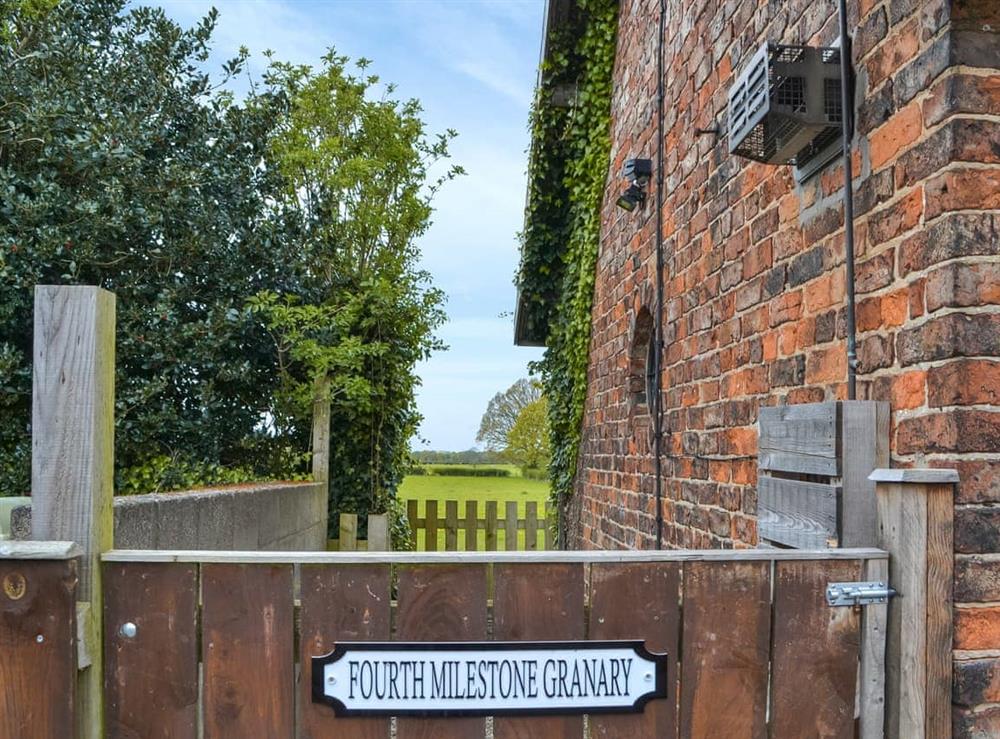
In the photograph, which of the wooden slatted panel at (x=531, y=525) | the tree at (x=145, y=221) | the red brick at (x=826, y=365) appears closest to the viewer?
the red brick at (x=826, y=365)

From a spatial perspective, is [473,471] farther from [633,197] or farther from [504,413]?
[633,197]

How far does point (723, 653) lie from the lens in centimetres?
176

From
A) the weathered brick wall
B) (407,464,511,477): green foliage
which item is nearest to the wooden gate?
the weathered brick wall

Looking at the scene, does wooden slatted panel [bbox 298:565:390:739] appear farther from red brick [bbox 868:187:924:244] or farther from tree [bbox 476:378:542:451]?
tree [bbox 476:378:542:451]

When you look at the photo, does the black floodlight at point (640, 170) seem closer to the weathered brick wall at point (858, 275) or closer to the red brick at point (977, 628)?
the weathered brick wall at point (858, 275)

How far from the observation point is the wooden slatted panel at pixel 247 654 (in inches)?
66.6

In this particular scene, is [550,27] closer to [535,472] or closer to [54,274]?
[54,274]

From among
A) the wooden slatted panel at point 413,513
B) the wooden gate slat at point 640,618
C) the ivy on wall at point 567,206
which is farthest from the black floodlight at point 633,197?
the wooden slatted panel at point 413,513

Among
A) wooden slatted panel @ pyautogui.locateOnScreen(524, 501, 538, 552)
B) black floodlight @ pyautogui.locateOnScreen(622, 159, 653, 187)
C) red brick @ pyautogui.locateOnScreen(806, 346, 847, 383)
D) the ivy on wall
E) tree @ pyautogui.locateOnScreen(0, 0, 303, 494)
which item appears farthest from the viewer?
wooden slatted panel @ pyautogui.locateOnScreen(524, 501, 538, 552)

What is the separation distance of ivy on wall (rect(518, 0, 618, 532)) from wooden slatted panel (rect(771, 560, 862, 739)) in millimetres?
5014

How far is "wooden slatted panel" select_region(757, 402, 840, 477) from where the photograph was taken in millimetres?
2098

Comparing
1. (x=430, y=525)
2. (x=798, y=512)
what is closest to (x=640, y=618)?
(x=798, y=512)


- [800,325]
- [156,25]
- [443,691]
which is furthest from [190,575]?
[156,25]

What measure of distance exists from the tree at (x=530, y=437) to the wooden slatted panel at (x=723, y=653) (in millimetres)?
13821
